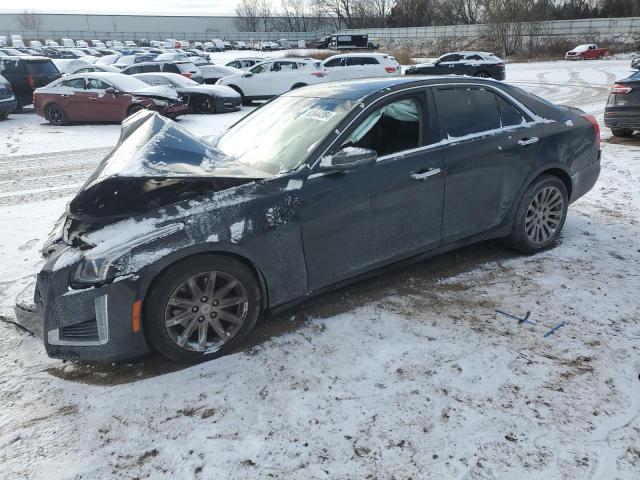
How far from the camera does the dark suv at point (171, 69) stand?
1845 cm

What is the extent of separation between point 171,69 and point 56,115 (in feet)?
23.7

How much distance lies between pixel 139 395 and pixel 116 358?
0.84ft

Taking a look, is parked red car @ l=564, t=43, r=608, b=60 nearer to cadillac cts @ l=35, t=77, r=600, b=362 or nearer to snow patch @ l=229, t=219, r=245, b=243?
cadillac cts @ l=35, t=77, r=600, b=362

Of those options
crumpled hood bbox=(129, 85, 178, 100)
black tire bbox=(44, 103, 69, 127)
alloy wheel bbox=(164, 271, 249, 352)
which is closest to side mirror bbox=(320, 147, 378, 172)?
alloy wheel bbox=(164, 271, 249, 352)

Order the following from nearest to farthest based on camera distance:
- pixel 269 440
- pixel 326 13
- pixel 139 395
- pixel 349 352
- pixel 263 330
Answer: pixel 269 440 < pixel 139 395 < pixel 349 352 < pixel 263 330 < pixel 326 13

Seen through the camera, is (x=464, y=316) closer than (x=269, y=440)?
No

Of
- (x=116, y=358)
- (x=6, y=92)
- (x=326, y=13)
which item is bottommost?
(x=116, y=358)

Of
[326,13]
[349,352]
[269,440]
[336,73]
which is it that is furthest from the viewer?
[326,13]

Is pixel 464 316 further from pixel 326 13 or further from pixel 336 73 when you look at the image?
pixel 326 13

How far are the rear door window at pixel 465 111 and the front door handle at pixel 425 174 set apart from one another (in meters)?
0.31

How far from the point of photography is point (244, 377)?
2.96 metres

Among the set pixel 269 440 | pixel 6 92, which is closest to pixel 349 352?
pixel 269 440

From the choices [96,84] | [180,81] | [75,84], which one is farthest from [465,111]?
[180,81]

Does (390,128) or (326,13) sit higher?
(326,13)
